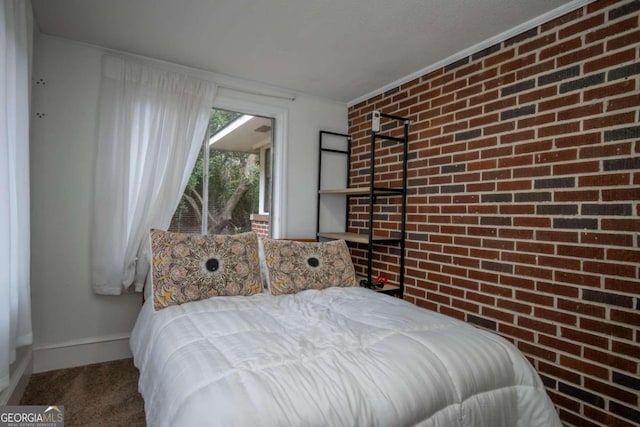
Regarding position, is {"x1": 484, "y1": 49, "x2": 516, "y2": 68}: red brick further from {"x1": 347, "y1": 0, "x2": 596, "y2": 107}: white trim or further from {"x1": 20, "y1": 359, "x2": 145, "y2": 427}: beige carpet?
{"x1": 20, "y1": 359, "x2": 145, "y2": 427}: beige carpet

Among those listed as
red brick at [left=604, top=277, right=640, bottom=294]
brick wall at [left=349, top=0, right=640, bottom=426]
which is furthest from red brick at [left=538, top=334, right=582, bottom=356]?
red brick at [left=604, top=277, right=640, bottom=294]

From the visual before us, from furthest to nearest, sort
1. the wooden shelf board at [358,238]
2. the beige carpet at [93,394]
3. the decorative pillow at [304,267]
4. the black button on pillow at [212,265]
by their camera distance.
Answer: the wooden shelf board at [358,238]
the decorative pillow at [304,267]
the black button on pillow at [212,265]
the beige carpet at [93,394]

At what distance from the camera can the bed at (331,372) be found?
980 mm

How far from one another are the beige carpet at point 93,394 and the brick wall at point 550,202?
208 centimetres

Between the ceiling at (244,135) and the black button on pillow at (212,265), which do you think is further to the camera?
the ceiling at (244,135)

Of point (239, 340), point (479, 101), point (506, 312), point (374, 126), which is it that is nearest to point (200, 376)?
point (239, 340)

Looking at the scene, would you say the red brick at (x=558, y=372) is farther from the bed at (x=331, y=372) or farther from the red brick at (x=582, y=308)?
the bed at (x=331, y=372)

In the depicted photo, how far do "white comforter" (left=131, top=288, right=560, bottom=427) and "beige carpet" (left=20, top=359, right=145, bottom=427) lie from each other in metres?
0.52

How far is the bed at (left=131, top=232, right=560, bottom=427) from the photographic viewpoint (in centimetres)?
98

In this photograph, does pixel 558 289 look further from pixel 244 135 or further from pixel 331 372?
pixel 244 135

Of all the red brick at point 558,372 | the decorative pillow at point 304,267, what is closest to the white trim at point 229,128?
the decorative pillow at point 304,267

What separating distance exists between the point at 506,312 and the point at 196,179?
2.54 metres

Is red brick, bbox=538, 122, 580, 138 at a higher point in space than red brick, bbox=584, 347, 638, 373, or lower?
higher

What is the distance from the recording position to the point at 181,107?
261 centimetres
